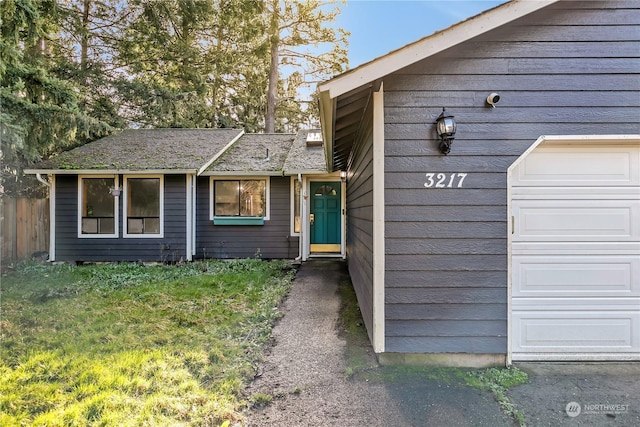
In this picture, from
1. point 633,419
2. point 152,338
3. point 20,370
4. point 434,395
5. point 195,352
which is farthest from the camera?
point 152,338

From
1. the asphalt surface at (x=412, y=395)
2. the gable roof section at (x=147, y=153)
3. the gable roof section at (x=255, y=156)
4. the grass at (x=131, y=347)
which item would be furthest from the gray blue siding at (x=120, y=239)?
the asphalt surface at (x=412, y=395)

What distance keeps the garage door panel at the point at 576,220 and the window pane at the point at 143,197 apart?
792 centimetres

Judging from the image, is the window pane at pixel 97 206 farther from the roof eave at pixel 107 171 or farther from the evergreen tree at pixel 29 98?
the evergreen tree at pixel 29 98

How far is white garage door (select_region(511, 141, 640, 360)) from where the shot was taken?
283 cm

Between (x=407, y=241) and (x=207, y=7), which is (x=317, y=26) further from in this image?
(x=407, y=241)

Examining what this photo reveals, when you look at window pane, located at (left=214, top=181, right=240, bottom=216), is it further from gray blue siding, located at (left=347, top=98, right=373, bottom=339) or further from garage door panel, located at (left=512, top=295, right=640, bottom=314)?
garage door panel, located at (left=512, top=295, right=640, bottom=314)

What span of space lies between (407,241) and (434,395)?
1.22 metres

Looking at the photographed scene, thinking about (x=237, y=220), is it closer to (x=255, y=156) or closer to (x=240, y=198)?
(x=240, y=198)

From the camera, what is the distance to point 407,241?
111 inches

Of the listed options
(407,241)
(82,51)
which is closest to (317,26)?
(82,51)

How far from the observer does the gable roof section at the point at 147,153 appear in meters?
7.70

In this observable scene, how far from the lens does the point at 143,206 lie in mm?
8086

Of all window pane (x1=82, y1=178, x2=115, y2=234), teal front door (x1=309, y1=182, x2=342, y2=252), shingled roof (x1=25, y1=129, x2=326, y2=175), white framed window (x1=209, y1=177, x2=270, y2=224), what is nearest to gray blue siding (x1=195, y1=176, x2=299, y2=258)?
white framed window (x1=209, y1=177, x2=270, y2=224)

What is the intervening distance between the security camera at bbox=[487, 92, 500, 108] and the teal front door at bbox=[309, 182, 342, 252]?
5.97 m
